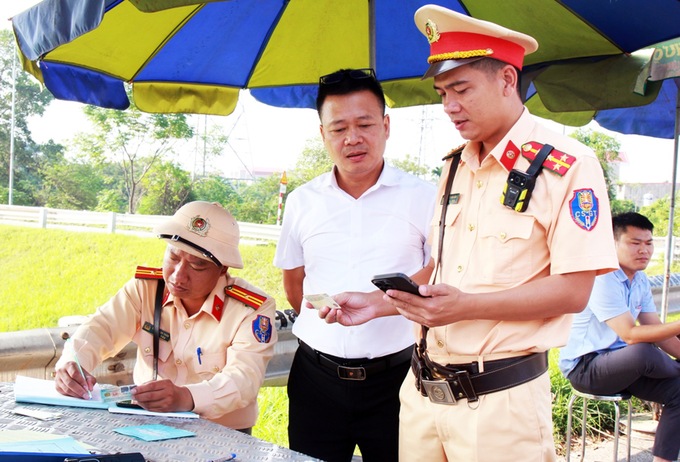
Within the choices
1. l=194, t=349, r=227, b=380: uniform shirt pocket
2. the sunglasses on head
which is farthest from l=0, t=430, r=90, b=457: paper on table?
the sunglasses on head

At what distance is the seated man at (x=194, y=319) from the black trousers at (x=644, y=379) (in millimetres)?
2244

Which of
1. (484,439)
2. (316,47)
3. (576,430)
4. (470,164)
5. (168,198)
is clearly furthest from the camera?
(168,198)

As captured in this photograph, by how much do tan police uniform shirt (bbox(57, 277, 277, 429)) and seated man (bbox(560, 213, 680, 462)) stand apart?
87.5 inches

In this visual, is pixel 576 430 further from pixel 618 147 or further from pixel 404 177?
pixel 618 147

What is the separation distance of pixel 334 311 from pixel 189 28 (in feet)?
6.29

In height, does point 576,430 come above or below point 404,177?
below

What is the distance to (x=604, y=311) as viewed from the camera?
13.0ft

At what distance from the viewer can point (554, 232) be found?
193 centimetres

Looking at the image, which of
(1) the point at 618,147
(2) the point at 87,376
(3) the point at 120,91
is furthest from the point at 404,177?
(1) the point at 618,147

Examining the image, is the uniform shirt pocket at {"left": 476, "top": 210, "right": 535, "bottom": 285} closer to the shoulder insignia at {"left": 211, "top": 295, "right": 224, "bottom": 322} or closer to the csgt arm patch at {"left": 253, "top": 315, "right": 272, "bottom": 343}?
the csgt arm patch at {"left": 253, "top": 315, "right": 272, "bottom": 343}

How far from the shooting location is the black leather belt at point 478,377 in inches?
76.3

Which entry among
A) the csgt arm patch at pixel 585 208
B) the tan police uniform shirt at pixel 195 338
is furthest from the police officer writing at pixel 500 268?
the tan police uniform shirt at pixel 195 338

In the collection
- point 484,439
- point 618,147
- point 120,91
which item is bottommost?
point 484,439

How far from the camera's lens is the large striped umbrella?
2811 mm
